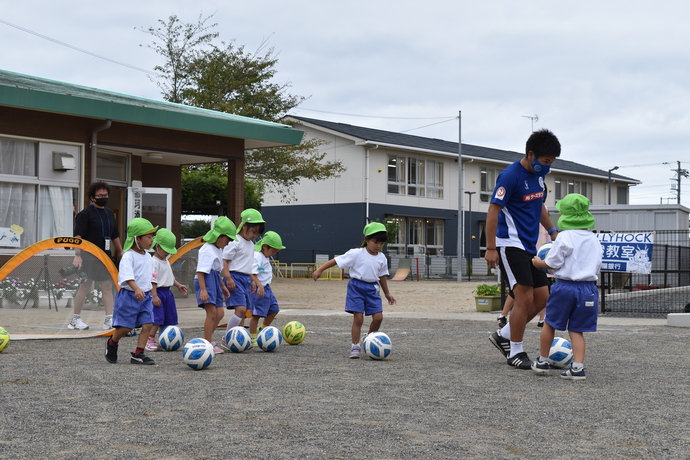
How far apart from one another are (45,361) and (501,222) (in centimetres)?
460

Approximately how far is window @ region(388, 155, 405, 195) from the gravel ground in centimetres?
3363

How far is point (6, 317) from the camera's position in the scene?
410 inches

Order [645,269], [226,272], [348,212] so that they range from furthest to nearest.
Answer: [348,212] < [645,269] < [226,272]

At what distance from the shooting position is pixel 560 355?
759 cm

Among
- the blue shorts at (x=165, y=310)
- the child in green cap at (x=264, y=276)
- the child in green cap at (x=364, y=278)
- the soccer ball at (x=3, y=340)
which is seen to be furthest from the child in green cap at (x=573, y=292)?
the soccer ball at (x=3, y=340)

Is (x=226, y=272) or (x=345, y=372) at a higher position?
(x=226, y=272)

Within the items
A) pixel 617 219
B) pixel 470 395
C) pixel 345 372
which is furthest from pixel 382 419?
pixel 617 219

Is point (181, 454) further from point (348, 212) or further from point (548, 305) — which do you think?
point (348, 212)

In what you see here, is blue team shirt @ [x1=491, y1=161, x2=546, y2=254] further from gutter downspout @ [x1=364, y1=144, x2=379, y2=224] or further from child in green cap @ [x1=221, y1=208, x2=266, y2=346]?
gutter downspout @ [x1=364, y1=144, x2=379, y2=224]

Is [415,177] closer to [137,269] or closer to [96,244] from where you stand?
[96,244]

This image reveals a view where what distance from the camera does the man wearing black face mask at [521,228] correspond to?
24.2 ft

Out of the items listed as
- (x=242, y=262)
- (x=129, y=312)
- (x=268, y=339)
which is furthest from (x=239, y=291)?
(x=129, y=312)

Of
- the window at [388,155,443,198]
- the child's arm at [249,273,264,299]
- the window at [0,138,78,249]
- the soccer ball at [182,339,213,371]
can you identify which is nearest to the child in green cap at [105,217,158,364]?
→ the soccer ball at [182,339,213,371]

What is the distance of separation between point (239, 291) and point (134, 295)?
1.55m
